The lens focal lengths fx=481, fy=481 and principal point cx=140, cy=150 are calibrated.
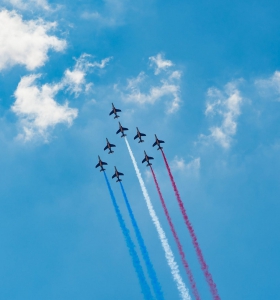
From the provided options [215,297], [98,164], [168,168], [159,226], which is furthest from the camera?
[98,164]

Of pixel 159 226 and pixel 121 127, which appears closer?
pixel 159 226

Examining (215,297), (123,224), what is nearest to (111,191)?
(123,224)

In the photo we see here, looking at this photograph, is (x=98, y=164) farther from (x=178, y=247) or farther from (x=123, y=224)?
(x=178, y=247)

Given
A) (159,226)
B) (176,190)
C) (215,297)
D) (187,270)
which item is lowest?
(215,297)

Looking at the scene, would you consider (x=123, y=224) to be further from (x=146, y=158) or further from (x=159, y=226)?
(x=146, y=158)

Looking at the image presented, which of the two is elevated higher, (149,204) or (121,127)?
(121,127)

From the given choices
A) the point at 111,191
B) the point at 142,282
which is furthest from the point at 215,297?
the point at 111,191

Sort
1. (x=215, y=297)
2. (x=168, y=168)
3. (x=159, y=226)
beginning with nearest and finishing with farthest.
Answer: (x=215, y=297) → (x=159, y=226) → (x=168, y=168)

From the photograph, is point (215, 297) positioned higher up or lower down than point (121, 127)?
lower down

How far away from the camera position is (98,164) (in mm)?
119438

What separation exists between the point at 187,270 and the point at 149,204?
54.4 feet

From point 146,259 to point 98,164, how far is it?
32045 millimetres

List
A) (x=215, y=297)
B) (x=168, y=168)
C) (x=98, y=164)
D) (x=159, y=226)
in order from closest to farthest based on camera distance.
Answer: (x=215, y=297) < (x=159, y=226) < (x=168, y=168) < (x=98, y=164)

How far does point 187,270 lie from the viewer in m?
94.0
